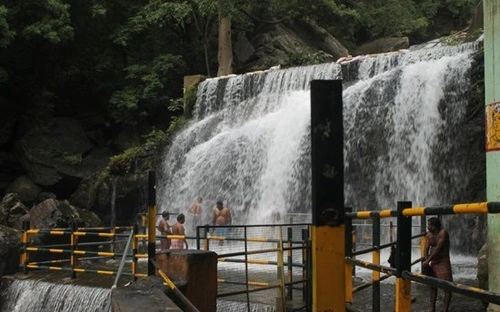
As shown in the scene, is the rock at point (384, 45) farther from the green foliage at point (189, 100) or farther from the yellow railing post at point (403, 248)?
the yellow railing post at point (403, 248)

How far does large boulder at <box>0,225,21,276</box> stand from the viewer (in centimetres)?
1357

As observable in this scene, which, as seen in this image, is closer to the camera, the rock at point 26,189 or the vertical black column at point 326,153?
the vertical black column at point 326,153

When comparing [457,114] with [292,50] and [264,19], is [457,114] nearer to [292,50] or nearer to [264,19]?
[292,50]

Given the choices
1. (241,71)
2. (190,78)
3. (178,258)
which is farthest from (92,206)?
(178,258)

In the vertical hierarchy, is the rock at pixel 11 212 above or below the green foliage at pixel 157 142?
below

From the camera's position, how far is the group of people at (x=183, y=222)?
38.8 ft

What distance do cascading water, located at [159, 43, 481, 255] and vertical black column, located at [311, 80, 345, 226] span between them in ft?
41.3

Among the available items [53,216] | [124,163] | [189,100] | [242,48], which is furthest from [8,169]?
[242,48]

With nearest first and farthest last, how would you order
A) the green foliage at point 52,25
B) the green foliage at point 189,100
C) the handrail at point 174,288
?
the handrail at point 174,288 < the green foliage at point 189,100 < the green foliage at point 52,25

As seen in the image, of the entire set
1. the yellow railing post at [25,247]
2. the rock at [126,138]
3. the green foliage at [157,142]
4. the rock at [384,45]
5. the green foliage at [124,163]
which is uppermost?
the rock at [384,45]

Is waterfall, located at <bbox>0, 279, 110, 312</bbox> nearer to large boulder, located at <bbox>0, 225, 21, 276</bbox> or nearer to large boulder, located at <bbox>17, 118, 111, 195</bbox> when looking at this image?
large boulder, located at <bbox>0, 225, 21, 276</bbox>

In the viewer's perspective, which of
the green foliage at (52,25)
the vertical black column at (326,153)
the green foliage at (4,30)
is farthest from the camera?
the green foliage at (52,25)

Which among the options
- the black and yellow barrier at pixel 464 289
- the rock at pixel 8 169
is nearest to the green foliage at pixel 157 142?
the rock at pixel 8 169

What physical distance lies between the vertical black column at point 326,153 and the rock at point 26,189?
23.1 metres
